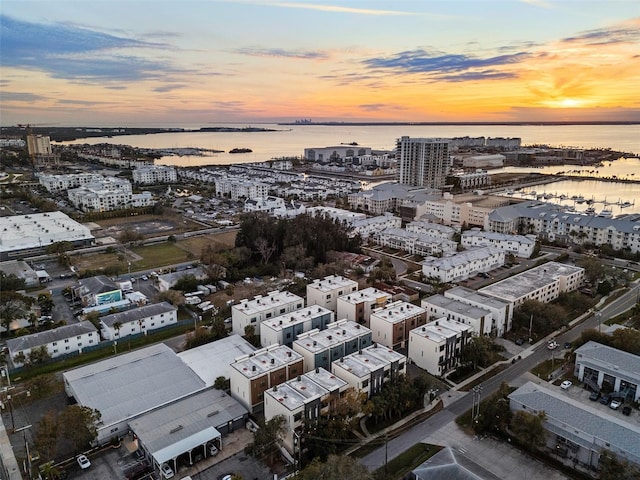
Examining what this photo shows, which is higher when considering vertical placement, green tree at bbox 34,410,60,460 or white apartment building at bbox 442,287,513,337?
white apartment building at bbox 442,287,513,337

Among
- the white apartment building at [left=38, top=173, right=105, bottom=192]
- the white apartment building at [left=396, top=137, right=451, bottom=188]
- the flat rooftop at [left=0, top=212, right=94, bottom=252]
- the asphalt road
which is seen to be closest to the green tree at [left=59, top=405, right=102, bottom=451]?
the asphalt road

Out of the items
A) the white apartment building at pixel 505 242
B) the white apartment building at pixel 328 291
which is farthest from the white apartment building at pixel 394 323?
the white apartment building at pixel 505 242

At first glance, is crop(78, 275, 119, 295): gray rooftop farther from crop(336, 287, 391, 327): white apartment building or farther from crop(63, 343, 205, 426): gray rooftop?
crop(336, 287, 391, 327): white apartment building

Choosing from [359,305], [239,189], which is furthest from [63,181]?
[359,305]

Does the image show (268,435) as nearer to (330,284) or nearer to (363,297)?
(363,297)

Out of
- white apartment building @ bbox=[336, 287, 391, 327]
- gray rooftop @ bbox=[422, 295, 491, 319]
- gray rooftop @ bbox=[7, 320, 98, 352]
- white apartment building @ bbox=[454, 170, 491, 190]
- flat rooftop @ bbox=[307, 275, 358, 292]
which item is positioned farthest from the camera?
white apartment building @ bbox=[454, 170, 491, 190]

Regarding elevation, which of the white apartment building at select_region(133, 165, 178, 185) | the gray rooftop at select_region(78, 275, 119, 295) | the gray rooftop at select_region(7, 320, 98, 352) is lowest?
the gray rooftop at select_region(7, 320, 98, 352)

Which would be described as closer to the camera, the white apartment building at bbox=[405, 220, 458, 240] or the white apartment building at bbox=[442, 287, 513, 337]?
the white apartment building at bbox=[442, 287, 513, 337]
